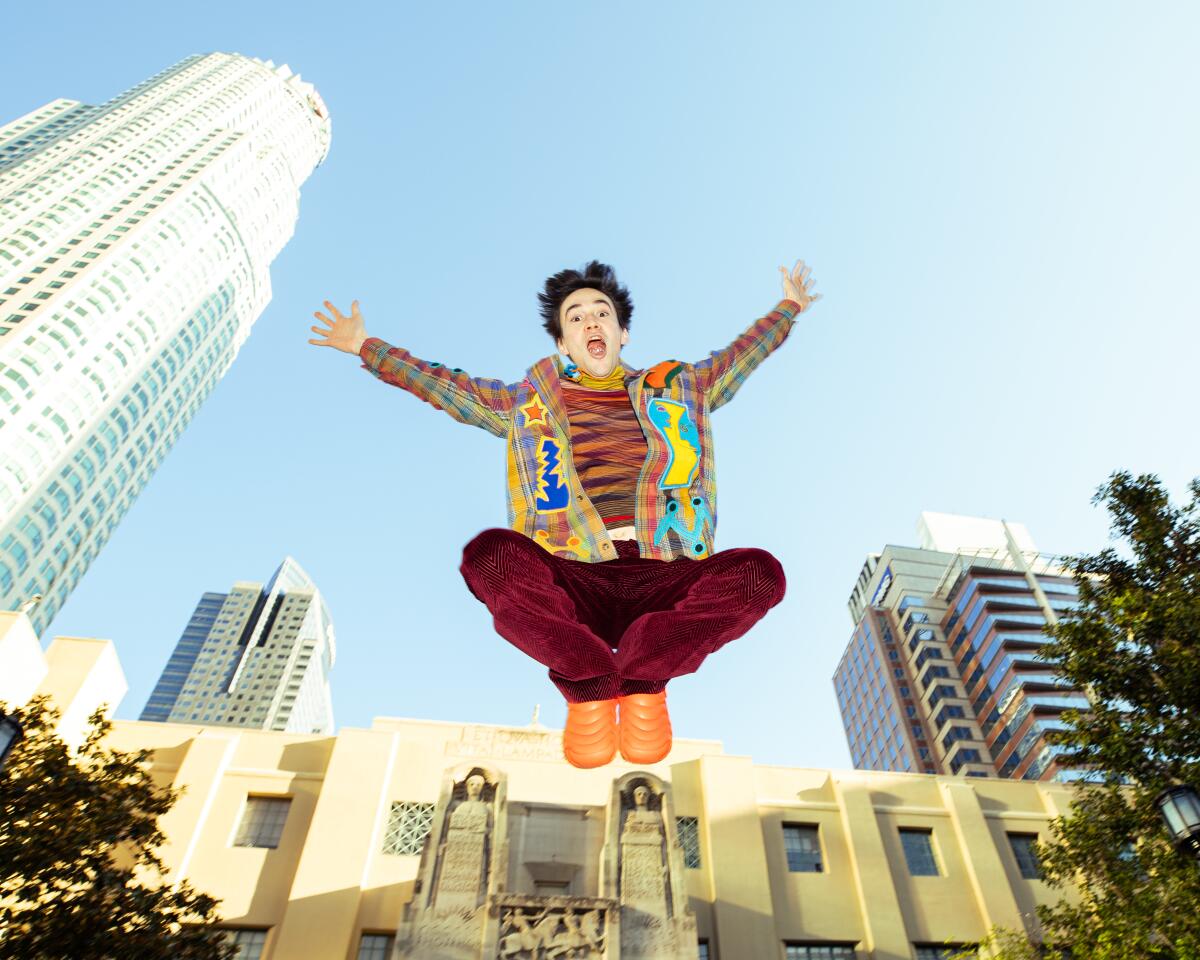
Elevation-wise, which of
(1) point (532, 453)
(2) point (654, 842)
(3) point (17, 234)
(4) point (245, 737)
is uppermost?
(3) point (17, 234)

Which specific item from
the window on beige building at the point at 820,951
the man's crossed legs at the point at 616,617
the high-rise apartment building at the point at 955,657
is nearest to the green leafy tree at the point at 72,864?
the man's crossed legs at the point at 616,617

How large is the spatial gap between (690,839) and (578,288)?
56.8ft

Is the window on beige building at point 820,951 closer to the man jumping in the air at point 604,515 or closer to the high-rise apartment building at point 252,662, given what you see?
the man jumping in the air at point 604,515

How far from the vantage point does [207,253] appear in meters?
87.4

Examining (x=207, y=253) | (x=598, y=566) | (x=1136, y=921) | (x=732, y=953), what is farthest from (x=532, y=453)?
(x=207, y=253)

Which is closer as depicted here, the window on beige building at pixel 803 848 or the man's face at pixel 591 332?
the man's face at pixel 591 332

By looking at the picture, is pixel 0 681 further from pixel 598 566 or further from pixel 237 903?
pixel 598 566

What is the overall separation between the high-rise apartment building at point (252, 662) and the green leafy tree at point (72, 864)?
12976cm

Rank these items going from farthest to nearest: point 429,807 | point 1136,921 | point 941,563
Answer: point 941,563 < point 429,807 < point 1136,921

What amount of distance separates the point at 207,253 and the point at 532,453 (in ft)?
313

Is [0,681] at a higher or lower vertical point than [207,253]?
lower

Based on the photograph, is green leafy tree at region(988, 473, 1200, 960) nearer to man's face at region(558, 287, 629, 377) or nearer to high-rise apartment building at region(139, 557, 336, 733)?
man's face at region(558, 287, 629, 377)

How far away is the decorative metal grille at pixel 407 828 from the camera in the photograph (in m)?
18.8

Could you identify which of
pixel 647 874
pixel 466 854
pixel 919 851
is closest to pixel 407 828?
pixel 466 854
